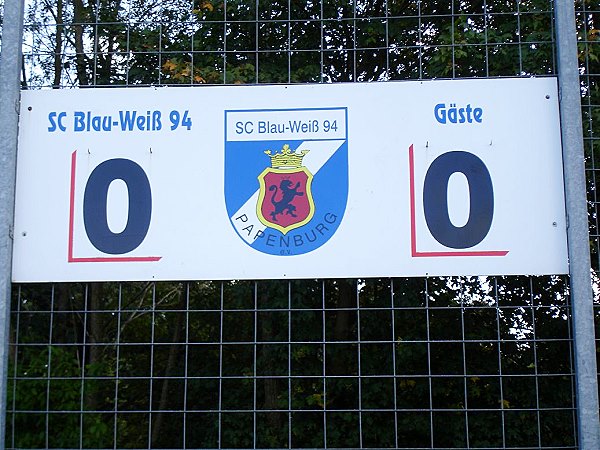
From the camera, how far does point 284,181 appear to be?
3.65m

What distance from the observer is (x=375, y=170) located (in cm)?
362

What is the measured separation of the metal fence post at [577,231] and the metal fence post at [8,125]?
8.26 ft

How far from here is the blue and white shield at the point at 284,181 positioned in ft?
11.8

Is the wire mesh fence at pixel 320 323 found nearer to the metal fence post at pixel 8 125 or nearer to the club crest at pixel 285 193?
the metal fence post at pixel 8 125

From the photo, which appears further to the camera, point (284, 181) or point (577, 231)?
point (284, 181)

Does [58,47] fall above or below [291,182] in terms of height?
above

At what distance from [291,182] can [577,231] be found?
1.30 m

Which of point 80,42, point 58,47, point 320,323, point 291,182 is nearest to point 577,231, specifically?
point 291,182

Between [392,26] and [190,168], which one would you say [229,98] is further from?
[392,26]

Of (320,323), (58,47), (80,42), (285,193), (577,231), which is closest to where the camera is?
(577,231)

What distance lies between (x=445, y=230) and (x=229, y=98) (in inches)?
47.1

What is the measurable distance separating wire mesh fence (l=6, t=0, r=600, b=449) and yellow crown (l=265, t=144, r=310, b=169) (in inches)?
81.2

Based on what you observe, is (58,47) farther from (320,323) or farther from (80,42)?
(320,323)

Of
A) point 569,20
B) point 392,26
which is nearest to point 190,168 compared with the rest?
point 569,20
